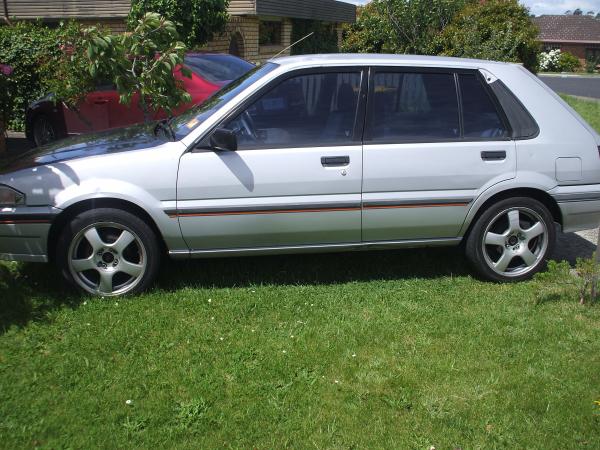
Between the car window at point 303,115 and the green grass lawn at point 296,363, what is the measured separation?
1151 mm

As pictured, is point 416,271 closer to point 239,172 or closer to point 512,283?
point 512,283

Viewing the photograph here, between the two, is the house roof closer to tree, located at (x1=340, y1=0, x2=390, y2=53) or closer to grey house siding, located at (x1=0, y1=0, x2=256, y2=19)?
tree, located at (x1=340, y1=0, x2=390, y2=53)

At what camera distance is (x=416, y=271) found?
17.5 feet

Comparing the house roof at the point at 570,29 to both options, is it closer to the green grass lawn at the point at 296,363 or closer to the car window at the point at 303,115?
the car window at the point at 303,115

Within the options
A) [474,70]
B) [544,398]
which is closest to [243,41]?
[474,70]

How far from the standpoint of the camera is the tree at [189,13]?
1338 centimetres

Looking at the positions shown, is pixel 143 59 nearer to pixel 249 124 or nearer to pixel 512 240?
pixel 249 124

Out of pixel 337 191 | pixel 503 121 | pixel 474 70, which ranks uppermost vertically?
pixel 474 70

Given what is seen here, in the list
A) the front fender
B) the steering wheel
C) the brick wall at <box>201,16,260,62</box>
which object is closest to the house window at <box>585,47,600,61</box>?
the brick wall at <box>201,16,260,62</box>

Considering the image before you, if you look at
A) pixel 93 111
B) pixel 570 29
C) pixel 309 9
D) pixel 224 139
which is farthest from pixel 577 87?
pixel 570 29

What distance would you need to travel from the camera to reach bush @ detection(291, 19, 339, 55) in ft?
69.5

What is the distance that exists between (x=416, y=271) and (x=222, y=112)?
2109mm

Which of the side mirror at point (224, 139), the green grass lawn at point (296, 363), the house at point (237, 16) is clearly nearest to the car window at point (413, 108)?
the side mirror at point (224, 139)

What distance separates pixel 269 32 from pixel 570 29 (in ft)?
158
